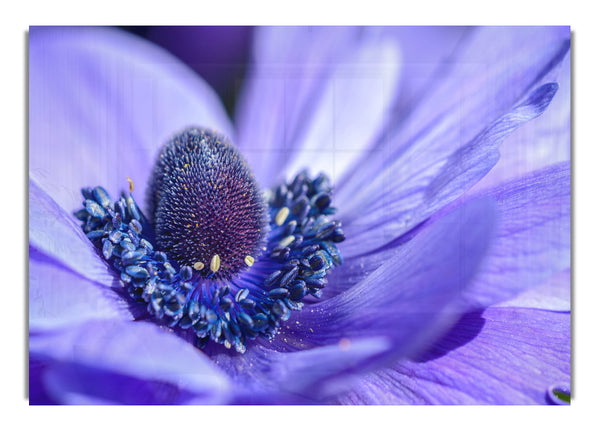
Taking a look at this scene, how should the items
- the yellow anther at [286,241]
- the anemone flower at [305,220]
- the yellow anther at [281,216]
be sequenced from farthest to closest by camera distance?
the yellow anther at [281,216] → the yellow anther at [286,241] → the anemone flower at [305,220]

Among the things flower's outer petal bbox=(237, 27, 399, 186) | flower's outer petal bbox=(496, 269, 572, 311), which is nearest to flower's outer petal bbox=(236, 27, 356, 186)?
flower's outer petal bbox=(237, 27, 399, 186)

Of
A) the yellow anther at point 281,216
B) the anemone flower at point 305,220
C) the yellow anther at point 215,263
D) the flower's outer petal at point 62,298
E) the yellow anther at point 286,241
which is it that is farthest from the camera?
the yellow anther at point 281,216

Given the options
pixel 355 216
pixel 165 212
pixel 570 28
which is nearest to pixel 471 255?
pixel 355 216

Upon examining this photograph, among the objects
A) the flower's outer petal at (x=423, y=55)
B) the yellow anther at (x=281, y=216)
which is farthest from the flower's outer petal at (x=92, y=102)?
the flower's outer petal at (x=423, y=55)

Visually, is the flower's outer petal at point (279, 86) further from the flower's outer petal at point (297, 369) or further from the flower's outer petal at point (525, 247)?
the flower's outer petal at point (297, 369)

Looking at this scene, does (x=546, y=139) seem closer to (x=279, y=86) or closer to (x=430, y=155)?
(x=430, y=155)

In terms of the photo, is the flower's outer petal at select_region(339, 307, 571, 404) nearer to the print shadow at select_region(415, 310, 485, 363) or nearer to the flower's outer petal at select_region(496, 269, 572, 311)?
the print shadow at select_region(415, 310, 485, 363)

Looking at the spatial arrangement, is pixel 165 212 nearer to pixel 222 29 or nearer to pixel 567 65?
pixel 222 29
